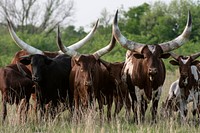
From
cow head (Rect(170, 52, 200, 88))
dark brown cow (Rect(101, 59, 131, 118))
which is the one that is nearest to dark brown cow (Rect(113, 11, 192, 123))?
dark brown cow (Rect(101, 59, 131, 118))

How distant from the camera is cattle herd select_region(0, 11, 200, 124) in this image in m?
9.03

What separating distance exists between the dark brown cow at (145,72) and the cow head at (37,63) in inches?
55.5

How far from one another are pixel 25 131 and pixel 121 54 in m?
21.1

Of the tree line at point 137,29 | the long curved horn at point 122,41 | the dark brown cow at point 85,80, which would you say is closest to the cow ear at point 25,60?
the dark brown cow at point 85,80

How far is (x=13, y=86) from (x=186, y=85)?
3.20 meters

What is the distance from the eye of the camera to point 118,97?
407 inches

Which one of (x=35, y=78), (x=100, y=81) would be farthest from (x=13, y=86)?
(x=100, y=81)

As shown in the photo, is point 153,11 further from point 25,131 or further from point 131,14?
point 25,131

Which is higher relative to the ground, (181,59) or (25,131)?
(181,59)

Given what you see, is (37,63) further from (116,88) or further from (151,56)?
(151,56)

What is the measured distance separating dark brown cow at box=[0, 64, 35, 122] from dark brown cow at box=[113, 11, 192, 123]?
6.14 ft

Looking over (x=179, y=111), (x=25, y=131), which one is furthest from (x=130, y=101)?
(x=25, y=131)

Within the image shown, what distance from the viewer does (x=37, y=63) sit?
930 cm

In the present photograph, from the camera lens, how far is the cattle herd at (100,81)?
29.6 feet
